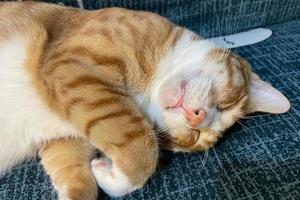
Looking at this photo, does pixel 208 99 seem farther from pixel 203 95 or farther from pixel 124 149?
pixel 124 149

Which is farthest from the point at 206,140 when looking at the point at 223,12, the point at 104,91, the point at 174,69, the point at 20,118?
the point at 223,12

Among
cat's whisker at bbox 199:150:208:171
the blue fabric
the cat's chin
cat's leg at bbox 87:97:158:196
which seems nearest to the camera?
cat's leg at bbox 87:97:158:196

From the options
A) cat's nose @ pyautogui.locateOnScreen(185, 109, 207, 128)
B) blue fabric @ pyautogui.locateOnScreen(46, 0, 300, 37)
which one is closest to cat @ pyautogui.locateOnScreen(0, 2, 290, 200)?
cat's nose @ pyautogui.locateOnScreen(185, 109, 207, 128)

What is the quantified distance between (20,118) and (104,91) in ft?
Answer: 1.01

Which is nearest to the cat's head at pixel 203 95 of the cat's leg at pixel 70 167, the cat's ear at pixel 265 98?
the cat's ear at pixel 265 98

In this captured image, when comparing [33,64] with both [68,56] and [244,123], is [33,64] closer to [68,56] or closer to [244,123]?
[68,56]

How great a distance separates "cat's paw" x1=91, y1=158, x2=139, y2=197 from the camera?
917mm

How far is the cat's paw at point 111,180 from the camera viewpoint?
917 mm

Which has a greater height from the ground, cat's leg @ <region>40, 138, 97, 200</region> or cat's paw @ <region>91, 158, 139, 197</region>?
cat's paw @ <region>91, 158, 139, 197</region>

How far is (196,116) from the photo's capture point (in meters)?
1.06

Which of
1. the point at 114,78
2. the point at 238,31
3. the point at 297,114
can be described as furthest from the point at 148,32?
the point at 238,31

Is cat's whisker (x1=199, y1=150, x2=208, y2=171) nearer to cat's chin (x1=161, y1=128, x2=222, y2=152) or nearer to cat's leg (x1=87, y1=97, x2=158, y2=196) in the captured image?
cat's chin (x1=161, y1=128, x2=222, y2=152)

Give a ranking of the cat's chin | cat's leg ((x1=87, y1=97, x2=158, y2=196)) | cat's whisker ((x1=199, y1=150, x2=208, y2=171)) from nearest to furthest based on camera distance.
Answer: cat's leg ((x1=87, y1=97, x2=158, y2=196)) < cat's whisker ((x1=199, y1=150, x2=208, y2=171)) < the cat's chin

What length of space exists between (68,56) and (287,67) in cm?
79
